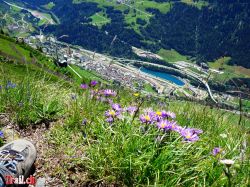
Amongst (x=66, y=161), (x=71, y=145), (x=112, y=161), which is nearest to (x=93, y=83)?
(x=71, y=145)

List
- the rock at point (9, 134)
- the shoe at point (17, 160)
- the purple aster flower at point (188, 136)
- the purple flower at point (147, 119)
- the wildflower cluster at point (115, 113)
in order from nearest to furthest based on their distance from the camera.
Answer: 1. the shoe at point (17, 160)
2. the purple aster flower at point (188, 136)
3. the purple flower at point (147, 119)
4. the wildflower cluster at point (115, 113)
5. the rock at point (9, 134)

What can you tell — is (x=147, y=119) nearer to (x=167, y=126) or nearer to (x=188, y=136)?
(x=167, y=126)

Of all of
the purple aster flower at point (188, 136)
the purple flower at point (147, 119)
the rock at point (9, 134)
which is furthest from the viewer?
the rock at point (9, 134)

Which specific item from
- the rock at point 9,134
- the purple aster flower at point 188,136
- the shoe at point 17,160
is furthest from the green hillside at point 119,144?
the shoe at point 17,160

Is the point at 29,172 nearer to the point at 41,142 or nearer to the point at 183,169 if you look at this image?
the point at 41,142

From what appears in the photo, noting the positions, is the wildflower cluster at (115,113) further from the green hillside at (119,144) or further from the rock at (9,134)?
the rock at (9,134)

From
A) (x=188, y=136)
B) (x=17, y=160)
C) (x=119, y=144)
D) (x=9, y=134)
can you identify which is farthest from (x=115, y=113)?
A: (x=9, y=134)
